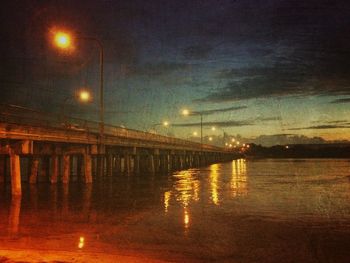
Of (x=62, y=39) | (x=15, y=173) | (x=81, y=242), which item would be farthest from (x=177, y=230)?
(x=62, y=39)

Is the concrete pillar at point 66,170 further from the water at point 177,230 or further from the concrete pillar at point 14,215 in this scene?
the water at point 177,230

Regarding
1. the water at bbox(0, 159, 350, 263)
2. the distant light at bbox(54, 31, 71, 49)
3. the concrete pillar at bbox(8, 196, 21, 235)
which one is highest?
the distant light at bbox(54, 31, 71, 49)

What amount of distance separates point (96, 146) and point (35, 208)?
16.6 m

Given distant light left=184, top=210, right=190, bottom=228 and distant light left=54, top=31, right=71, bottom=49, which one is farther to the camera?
distant light left=54, top=31, right=71, bottom=49

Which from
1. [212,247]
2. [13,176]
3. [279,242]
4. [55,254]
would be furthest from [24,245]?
[13,176]

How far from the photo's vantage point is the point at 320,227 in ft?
44.0

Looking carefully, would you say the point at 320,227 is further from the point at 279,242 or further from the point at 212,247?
the point at 212,247

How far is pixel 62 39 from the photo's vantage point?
24.1 meters

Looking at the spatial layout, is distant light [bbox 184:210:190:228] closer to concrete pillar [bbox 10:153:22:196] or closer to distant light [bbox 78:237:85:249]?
distant light [bbox 78:237:85:249]

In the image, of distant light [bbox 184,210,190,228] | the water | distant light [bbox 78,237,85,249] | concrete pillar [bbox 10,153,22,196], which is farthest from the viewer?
concrete pillar [bbox 10,153,22,196]

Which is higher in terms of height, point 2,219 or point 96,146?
point 96,146

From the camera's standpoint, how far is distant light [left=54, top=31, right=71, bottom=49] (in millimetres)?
24062

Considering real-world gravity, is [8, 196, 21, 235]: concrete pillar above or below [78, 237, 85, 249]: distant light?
above

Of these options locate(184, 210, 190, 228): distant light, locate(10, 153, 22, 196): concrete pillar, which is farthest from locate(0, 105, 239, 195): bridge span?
locate(184, 210, 190, 228): distant light
